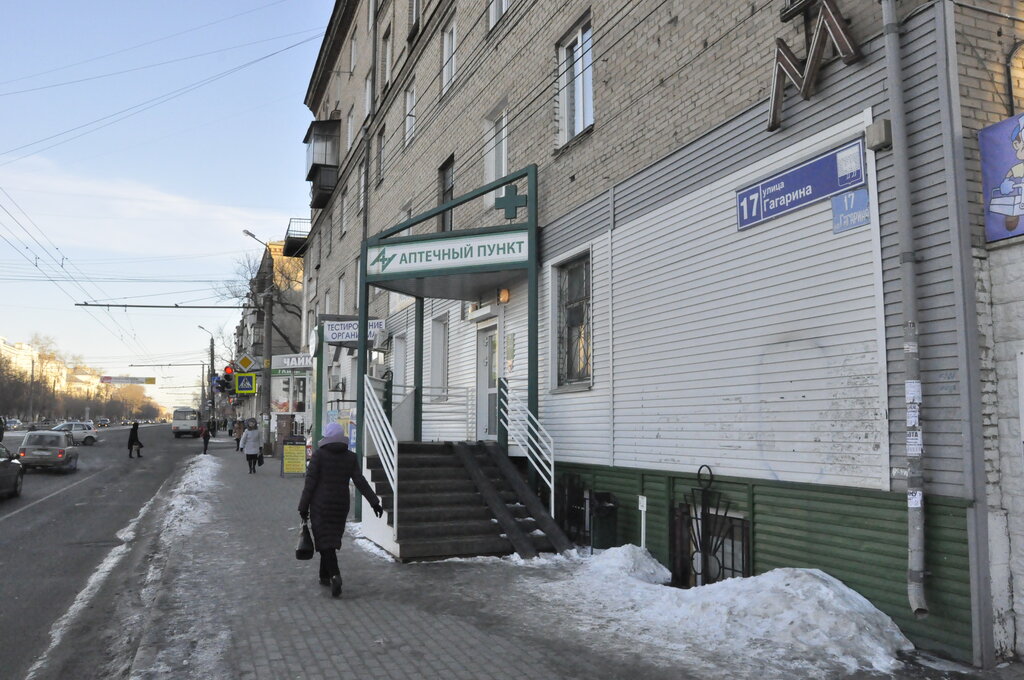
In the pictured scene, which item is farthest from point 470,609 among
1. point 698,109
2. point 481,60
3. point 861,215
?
point 481,60

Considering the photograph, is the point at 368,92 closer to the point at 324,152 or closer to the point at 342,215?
the point at 342,215

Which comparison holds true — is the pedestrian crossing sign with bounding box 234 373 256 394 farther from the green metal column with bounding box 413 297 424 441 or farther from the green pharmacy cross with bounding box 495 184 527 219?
the green pharmacy cross with bounding box 495 184 527 219

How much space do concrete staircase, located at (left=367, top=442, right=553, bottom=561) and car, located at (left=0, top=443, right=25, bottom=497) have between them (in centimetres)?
1125

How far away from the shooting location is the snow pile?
5.12 metres

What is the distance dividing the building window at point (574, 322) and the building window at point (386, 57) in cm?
1327

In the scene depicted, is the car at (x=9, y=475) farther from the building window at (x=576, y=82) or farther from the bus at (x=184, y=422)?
the bus at (x=184, y=422)

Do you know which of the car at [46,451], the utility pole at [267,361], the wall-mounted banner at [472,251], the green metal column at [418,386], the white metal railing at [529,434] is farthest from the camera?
the utility pole at [267,361]

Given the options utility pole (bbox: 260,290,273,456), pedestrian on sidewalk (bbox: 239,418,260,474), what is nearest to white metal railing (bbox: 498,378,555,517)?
pedestrian on sidewalk (bbox: 239,418,260,474)

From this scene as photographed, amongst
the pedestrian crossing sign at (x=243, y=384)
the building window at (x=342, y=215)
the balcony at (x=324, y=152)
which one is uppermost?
the balcony at (x=324, y=152)

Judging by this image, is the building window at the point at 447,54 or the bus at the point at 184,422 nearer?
the building window at the point at 447,54

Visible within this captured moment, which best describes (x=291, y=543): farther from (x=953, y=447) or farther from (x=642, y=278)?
(x=953, y=447)

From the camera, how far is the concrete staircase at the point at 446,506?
898 centimetres

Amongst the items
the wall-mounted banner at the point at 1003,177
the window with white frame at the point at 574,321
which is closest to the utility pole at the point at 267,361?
the window with white frame at the point at 574,321

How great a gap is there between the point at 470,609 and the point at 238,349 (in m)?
102
